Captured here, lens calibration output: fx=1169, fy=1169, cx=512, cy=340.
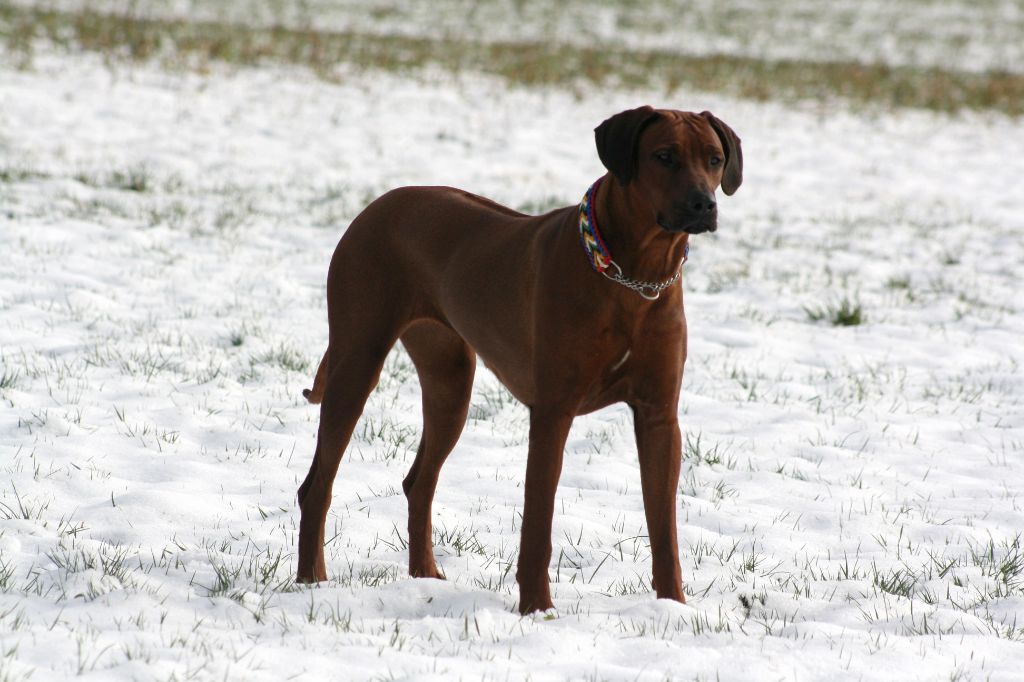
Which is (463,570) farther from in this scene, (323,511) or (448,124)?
(448,124)

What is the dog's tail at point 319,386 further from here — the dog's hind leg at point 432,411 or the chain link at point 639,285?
the chain link at point 639,285

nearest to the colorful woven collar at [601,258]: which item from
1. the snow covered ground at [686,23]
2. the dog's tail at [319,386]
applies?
the dog's tail at [319,386]

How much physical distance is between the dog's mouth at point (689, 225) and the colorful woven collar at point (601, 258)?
0.16 meters

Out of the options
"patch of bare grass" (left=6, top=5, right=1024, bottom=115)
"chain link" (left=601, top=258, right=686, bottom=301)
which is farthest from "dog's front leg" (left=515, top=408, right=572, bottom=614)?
"patch of bare grass" (left=6, top=5, right=1024, bottom=115)

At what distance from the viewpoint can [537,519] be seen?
352 cm

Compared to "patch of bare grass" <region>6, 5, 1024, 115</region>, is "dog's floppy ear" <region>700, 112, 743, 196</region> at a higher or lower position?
lower

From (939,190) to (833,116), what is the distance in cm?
450

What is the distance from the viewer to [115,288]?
727 cm

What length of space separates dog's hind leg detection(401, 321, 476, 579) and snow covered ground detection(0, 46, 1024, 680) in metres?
0.16

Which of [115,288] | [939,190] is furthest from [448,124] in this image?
[115,288]

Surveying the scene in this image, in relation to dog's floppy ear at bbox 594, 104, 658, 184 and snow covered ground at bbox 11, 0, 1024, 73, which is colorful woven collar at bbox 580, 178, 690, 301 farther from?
snow covered ground at bbox 11, 0, 1024, 73

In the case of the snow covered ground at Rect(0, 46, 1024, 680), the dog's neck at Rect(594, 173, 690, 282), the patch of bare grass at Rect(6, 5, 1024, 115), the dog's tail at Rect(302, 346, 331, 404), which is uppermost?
the patch of bare grass at Rect(6, 5, 1024, 115)

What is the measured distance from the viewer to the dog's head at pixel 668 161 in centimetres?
323

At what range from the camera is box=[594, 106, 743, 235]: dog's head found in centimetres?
323
